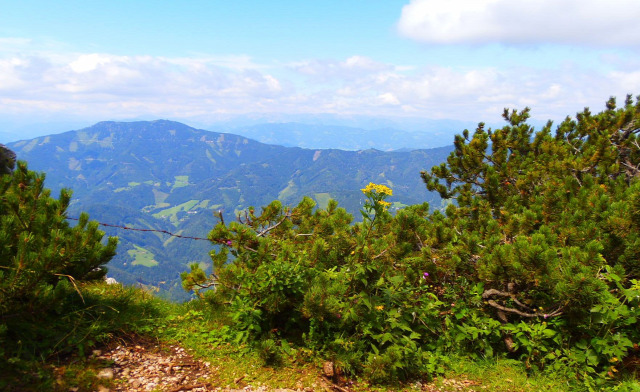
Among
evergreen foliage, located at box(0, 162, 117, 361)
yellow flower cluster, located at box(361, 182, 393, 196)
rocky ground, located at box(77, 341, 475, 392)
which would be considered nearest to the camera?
evergreen foliage, located at box(0, 162, 117, 361)

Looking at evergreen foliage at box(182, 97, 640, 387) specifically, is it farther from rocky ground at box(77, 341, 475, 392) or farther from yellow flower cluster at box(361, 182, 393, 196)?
rocky ground at box(77, 341, 475, 392)

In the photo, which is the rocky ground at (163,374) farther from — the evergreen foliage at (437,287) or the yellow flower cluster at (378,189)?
the yellow flower cluster at (378,189)

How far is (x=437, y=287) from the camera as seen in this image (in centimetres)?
587

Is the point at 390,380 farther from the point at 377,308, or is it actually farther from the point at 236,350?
the point at 236,350

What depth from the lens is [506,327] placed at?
4.64m

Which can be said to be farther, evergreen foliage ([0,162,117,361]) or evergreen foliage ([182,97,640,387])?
evergreen foliage ([182,97,640,387])

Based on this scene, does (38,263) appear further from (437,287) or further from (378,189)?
(437,287)

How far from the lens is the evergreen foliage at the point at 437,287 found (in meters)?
4.19

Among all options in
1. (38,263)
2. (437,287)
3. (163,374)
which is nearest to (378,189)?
(437,287)

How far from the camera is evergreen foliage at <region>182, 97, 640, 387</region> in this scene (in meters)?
4.19

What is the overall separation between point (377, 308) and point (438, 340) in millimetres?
1271

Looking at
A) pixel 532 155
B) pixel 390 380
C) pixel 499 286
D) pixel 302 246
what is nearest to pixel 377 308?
pixel 390 380

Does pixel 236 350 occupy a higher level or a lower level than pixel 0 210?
lower

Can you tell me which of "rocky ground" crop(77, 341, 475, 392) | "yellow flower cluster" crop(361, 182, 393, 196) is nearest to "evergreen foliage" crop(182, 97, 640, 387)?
"yellow flower cluster" crop(361, 182, 393, 196)
